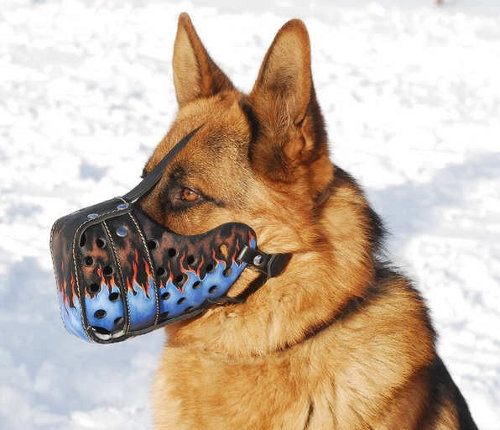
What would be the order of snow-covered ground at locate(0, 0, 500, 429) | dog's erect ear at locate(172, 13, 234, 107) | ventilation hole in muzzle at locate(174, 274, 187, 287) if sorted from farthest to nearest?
snow-covered ground at locate(0, 0, 500, 429), dog's erect ear at locate(172, 13, 234, 107), ventilation hole in muzzle at locate(174, 274, 187, 287)

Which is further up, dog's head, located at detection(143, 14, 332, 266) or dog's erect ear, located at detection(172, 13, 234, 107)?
dog's erect ear, located at detection(172, 13, 234, 107)

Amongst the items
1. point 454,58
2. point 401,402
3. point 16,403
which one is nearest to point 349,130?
point 454,58

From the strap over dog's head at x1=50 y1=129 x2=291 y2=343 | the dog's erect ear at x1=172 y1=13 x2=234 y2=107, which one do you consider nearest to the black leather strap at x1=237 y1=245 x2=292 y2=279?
the strap over dog's head at x1=50 y1=129 x2=291 y2=343

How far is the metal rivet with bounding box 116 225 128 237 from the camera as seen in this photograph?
7.89 feet

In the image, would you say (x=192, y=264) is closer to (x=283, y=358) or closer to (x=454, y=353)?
(x=283, y=358)

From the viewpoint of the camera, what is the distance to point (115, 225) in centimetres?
242

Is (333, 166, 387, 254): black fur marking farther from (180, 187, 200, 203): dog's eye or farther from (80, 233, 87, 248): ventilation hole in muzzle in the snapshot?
(80, 233, 87, 248): ventilation hole in muzzle

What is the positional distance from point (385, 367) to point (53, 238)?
1280 mm

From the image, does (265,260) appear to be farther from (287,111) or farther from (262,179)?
(287,111)

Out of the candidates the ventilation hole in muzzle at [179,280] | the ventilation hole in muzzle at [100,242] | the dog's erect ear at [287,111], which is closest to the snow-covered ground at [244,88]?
the dog's erect ear at [287,111]

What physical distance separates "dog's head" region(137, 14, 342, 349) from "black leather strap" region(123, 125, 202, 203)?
21mm

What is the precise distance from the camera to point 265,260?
2.57m

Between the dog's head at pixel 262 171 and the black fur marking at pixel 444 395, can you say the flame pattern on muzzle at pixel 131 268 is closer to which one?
the dog's head at pixel 262 171

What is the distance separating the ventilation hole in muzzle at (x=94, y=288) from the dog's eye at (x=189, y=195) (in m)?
0.44
